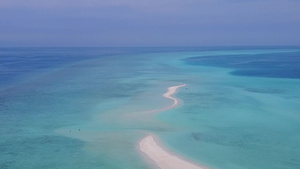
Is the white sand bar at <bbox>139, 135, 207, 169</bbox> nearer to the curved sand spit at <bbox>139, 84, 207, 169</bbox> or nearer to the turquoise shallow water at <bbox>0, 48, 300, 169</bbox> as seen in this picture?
the curved sand spit at <bbox>139, 84, 207, 169</bbox>

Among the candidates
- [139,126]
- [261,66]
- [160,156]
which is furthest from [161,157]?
[261,66]

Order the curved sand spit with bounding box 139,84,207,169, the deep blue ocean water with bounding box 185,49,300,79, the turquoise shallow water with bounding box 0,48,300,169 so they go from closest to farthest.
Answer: the curved sand spit with bounding box 139,84,207,169
the turquoise shallow water with bounding box 0,48,300,169
the deep blue ocean water with bounding box 185,49,300,79

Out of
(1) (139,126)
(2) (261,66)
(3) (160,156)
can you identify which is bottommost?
(2) (261,66)

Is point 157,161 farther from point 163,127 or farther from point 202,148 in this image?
point 163,127

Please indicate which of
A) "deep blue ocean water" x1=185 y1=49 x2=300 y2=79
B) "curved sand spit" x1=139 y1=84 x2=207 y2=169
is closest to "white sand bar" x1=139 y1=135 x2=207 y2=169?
"curved sand spit" x1=139 y1=84 x2=207 y2=169

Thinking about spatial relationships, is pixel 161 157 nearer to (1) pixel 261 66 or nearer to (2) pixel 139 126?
(2) pixel 139 126

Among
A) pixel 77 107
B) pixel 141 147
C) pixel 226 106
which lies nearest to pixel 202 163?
pixel 141 147

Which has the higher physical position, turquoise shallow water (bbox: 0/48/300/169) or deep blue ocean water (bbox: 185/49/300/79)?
turquoise shallow water (bbox: 0/48/300/169)

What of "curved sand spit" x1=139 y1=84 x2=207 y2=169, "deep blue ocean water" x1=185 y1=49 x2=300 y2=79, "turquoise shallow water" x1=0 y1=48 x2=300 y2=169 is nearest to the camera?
"curved sand spit" x1=139 y1=84 x2=207 y2=169

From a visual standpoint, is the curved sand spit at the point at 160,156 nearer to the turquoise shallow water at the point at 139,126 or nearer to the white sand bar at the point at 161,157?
the white sand bar at the point at 161,157
